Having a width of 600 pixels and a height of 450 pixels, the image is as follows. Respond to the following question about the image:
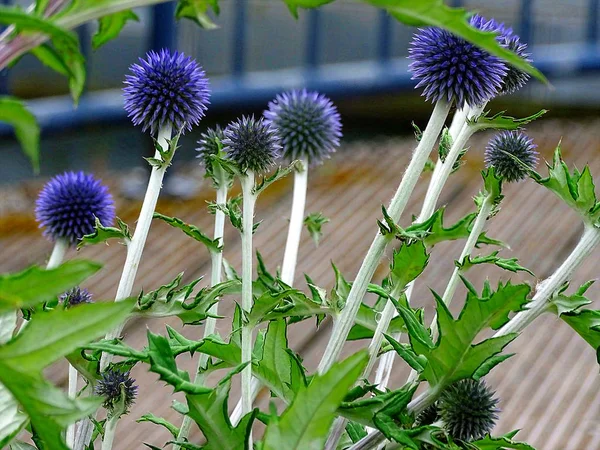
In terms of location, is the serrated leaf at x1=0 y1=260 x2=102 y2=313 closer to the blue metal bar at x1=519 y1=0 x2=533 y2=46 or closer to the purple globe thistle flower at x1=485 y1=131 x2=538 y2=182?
the purple globe thistle flower at x1=485 y1=131 x2=538 y2=182

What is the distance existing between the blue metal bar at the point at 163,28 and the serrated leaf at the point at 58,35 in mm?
1366

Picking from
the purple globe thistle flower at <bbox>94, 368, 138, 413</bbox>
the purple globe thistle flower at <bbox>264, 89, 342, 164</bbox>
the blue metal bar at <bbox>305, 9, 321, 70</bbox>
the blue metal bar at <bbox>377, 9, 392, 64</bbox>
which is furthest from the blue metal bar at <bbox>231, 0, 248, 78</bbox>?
the purple globe thistle flower at <bbox>94, 368, 138, 413</bbox>

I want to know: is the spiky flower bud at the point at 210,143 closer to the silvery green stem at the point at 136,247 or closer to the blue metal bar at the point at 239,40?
the silvery green stem at the point at 136,247

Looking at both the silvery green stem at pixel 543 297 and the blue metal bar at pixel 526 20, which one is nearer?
the silvery green stem at pixel 543 297

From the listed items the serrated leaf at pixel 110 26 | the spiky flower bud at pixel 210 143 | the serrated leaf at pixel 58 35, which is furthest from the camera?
the spiky flower bud at pixel 210 143

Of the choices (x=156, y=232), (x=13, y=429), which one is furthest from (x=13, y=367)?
(x=156, y=232)

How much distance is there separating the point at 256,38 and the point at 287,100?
1283mm

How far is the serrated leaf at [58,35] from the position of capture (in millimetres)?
282

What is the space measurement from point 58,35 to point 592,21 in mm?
2217

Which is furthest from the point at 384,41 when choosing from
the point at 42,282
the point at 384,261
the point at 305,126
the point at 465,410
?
the point at 42,282

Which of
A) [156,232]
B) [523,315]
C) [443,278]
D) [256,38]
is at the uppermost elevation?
[256,38]

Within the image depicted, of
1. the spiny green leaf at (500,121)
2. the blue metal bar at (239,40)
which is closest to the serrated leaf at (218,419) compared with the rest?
the spiny green leaf at (500,121)

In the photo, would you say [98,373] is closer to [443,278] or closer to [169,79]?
[169,79]

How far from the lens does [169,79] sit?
0.73 m
